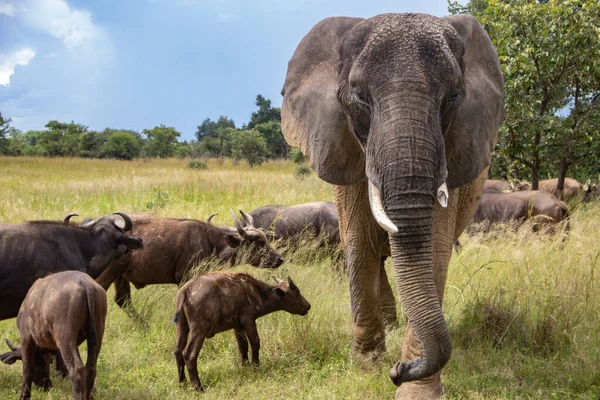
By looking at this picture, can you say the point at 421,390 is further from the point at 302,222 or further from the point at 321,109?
the point at 302,222

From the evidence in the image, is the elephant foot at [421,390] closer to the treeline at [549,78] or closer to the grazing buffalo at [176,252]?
the grazing buffalo at [176,252]

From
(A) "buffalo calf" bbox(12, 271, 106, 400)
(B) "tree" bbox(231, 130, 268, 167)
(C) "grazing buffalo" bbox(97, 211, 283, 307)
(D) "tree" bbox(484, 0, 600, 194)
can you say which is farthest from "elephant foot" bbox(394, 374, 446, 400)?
(B) "tree" bbox(231, 130, 268, 167)

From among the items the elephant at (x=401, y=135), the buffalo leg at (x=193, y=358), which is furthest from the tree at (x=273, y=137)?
the elephant at (x=401, y=135)

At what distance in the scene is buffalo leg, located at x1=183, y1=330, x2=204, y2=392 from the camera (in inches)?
220

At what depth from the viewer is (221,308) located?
5.86m

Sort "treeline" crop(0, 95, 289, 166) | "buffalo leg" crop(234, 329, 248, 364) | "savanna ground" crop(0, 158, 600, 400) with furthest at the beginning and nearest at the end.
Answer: "treeline" crop(0, 95, 289, 166), "buffalo leg" crop(234, 329, 248, 364), "savanna ground" crop(0, 158, 600, 400)

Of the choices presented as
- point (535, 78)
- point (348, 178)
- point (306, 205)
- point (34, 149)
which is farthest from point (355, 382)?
point (34, 149)

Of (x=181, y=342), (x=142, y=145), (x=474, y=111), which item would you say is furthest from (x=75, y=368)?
(x=142, y=145)

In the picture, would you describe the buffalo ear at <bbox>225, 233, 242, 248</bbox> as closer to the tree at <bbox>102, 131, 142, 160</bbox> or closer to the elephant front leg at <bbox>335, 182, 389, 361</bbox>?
the elephant front leg at <bbox>335, 182, 389, 361</bbox>

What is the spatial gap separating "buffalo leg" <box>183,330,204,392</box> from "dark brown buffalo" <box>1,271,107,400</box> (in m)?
0.84

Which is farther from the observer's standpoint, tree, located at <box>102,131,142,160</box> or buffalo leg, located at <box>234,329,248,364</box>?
tree, located at <box>102,131,142,160</box>

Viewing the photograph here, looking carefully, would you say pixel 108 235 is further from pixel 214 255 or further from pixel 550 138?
pixel 550 138

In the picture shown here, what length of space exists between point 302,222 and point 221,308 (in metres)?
4.76

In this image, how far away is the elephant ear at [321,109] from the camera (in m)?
4.70
